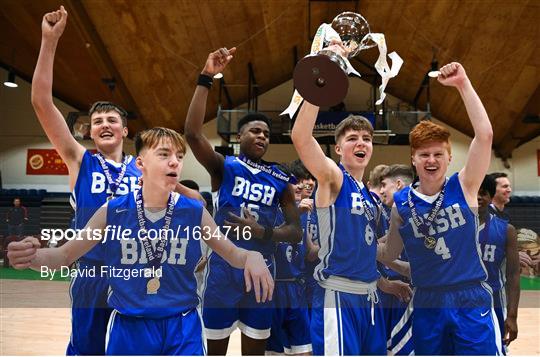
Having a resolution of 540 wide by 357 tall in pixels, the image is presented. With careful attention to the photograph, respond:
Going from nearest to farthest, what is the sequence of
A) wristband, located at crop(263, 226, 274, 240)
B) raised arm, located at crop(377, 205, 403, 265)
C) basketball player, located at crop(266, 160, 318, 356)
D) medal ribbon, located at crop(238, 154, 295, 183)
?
raised arm, located at crop(377, 205, 403, 265), wristband, located at crop(263, 226, 274, 240), medal ribbon, located at crop(238, 154, 295, 183), basketball player, located at crop(266, 160, 318, 356)

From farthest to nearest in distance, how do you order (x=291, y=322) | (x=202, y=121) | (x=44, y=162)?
(x=44, y=162) < (x=291, y=322) < (x=202, y=121)

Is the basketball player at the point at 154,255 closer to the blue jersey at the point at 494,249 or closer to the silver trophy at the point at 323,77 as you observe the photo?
the silver trophy at the point at 323,77

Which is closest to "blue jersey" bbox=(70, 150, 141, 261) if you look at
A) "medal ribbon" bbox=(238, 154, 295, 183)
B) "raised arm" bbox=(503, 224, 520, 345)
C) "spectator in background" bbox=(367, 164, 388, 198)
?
"medal ribbon" bbox=(238, 154, 295, 183)

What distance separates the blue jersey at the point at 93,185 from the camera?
296cm

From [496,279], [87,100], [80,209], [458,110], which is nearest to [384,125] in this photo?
[458,110]

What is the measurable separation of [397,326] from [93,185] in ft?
7.75

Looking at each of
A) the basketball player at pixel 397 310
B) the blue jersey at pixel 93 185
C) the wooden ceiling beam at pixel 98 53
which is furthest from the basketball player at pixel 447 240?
the wooden ceiling beam at pixel 98 53

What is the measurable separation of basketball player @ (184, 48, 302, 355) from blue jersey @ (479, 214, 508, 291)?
4.54 ft

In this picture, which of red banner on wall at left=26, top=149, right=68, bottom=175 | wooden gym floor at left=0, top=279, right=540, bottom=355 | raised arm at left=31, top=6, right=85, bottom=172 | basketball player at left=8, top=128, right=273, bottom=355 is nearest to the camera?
basketball player at left=8, top=128, right=273, bottom=355

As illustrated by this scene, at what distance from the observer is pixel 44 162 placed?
1883cm

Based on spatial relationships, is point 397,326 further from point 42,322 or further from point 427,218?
point 42,322

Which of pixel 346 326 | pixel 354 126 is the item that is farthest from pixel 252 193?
pixel 346 326

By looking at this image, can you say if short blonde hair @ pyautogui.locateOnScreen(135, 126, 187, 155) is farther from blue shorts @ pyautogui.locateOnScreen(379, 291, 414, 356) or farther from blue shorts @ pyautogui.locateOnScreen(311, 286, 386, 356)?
blue shorts @ pyautogui.locateOnScreen(379, 291, 414, 356)

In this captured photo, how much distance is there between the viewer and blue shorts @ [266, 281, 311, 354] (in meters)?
3.90
